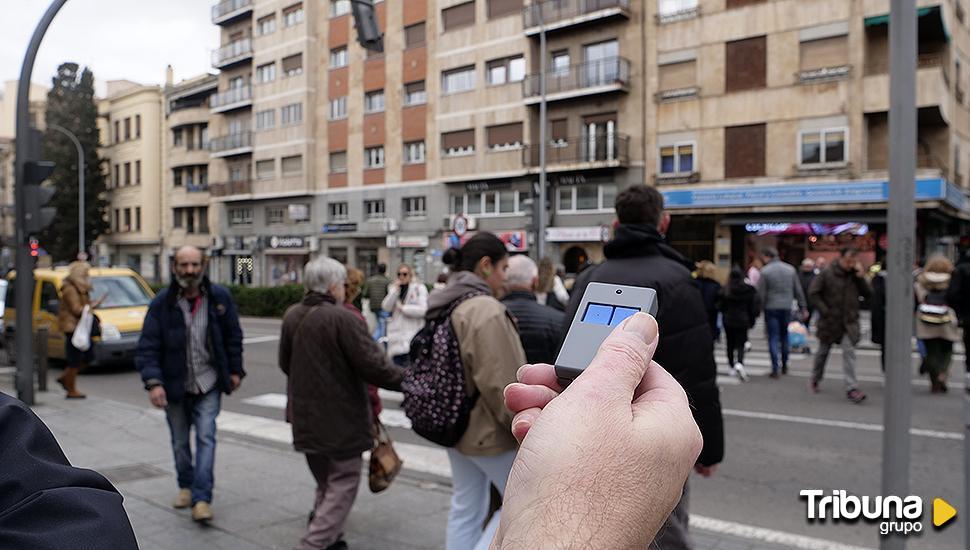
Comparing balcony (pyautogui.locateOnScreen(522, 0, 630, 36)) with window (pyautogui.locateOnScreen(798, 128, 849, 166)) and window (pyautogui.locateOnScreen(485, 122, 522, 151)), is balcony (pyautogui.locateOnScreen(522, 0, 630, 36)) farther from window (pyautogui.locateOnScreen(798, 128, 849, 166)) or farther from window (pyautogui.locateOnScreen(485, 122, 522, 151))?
window (pyautogui.locateOnScreen(798, 128, 849, 166))

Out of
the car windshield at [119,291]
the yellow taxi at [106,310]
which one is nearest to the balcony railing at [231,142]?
the yellow taxi at [106,310]

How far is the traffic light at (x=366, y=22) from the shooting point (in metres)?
9.30

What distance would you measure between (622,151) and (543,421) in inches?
1110

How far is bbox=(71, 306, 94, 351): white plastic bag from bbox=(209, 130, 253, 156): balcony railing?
105ft

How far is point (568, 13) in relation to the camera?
2891 centimetres

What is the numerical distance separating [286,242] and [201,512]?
36713mm

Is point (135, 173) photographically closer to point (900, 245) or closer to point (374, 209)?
point (374, 209)

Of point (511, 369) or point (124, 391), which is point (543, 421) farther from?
point (124, 391)

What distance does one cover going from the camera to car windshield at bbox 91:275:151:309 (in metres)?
13.3

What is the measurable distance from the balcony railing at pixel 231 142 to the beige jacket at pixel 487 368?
130ft

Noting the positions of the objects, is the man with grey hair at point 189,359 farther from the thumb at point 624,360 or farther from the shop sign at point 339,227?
the shop sign at point 339,227

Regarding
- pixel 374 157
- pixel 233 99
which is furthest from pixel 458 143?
pixel 233 99

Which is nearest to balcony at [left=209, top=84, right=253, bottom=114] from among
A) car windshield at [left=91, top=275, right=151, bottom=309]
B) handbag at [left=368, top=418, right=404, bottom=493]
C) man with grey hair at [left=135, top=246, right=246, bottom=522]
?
car windshield at [left=91, top=275, right=151, bottom=309]

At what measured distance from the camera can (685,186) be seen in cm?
2692
